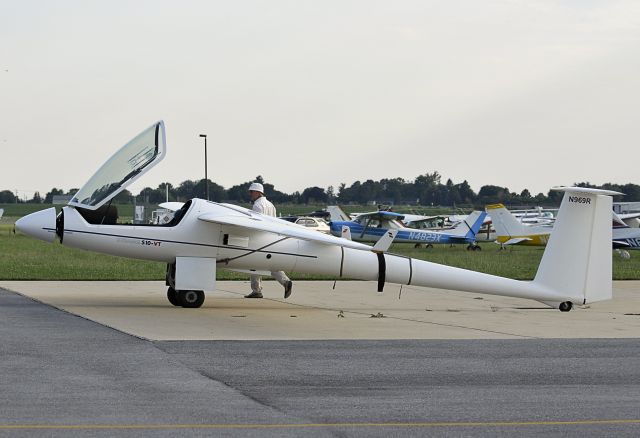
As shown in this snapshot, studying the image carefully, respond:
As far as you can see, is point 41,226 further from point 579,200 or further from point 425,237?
point 425,237

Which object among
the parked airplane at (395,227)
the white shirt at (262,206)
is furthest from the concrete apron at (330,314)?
the parked airplane at (395,227)

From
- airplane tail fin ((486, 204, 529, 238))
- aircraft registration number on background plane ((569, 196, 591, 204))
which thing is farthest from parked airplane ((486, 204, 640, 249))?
aircraft registration number on background plane ((569, 196, 591, 204))

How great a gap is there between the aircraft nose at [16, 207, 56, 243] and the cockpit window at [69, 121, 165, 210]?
53 cm

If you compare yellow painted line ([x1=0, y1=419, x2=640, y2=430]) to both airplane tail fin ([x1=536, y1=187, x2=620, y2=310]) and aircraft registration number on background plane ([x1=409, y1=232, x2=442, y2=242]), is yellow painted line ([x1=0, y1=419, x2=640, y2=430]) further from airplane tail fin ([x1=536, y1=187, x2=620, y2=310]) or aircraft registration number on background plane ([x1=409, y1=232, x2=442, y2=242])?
aircraft registration number on background plane ([x1=409, y1=232, x2=442, y2=242])

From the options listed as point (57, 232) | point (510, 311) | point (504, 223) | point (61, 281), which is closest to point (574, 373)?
point (510, 311)

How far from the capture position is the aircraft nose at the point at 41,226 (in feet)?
53.4

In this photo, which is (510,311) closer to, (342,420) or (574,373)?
(574,373)

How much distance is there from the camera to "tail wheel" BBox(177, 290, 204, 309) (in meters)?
16.4

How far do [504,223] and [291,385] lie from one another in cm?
3970

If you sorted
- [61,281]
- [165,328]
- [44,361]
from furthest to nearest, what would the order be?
[61,281] < [165,328] < [44,361]

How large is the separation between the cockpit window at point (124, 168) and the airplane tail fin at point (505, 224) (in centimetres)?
3370

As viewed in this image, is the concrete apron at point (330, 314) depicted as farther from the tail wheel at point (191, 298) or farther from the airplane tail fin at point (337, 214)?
the airplane tail fin at point (337, 214)

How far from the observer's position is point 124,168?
53.5 ft

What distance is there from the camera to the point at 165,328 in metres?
13.7
